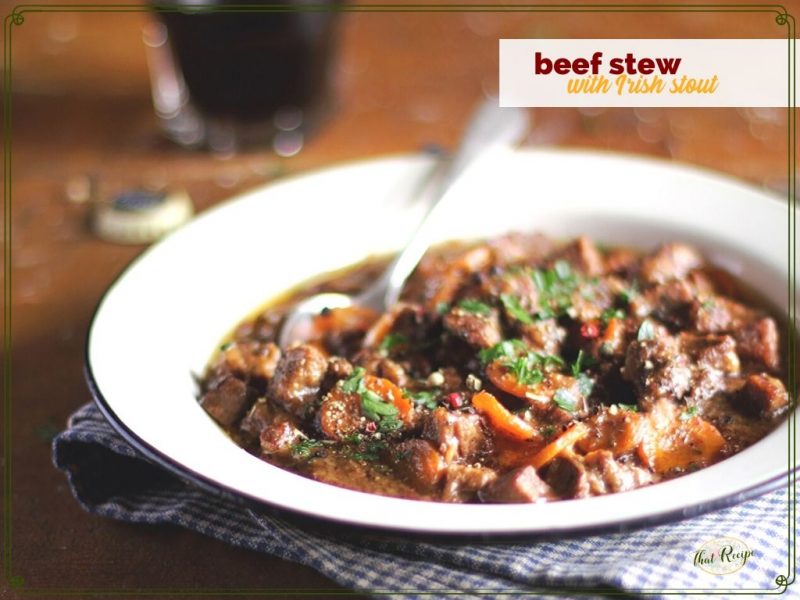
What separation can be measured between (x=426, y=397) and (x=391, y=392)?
0.44 feet

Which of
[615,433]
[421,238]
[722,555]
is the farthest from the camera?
[421,238]

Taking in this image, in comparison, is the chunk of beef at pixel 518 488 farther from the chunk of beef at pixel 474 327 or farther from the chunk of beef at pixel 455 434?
the chunk of beef at pixel 474 327

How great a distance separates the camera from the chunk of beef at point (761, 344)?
3.79 meters

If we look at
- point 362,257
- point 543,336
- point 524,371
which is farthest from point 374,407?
point 362,257

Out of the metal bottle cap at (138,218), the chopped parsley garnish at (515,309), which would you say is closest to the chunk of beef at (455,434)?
the chopped parsley garnish at (515,309)

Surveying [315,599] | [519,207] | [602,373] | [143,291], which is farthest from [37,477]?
[519,207]

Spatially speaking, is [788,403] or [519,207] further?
[519,207]

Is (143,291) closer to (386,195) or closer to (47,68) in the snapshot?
(386,195)

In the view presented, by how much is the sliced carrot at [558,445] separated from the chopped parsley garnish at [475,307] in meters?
0.69

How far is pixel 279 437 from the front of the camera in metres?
3.40

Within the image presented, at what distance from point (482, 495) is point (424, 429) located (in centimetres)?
34

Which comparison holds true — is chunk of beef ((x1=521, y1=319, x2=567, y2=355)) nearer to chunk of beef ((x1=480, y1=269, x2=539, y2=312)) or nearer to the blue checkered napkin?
chunk of beef ((x1=480, y1=269, x2=539, y2=312))

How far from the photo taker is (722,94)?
649 cm

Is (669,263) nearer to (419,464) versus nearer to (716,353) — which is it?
(716,353)
